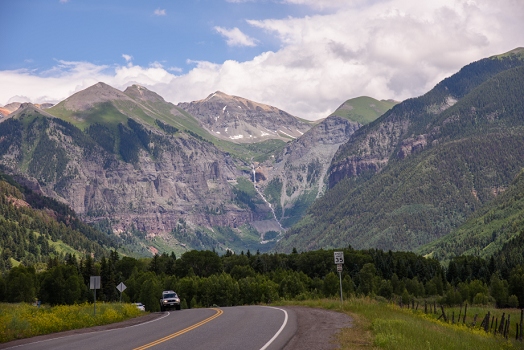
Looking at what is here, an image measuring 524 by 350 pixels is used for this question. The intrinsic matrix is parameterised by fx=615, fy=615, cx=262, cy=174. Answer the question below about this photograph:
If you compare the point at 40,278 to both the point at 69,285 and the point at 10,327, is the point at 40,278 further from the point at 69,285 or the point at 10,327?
the point at 10,327

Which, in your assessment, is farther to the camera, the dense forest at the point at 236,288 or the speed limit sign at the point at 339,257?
the dense forest at the point at 236,288

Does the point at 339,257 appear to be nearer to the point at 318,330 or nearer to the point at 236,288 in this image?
the point at 318,330

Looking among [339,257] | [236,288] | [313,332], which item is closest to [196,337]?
[313,332]

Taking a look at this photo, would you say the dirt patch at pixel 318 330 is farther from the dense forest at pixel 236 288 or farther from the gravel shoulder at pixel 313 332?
the dense forest at pixel 236 288

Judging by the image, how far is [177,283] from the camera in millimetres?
160250

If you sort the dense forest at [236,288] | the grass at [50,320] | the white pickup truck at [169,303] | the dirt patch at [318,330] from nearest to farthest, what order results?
the dirt patch at [318,330] < the grass at [50,320] < the white pickup truck at [169,303] < the dense forest at [236,288]

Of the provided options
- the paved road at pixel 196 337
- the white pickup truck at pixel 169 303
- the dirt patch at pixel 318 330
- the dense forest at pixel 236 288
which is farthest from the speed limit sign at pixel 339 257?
the dense forest at pixel 236 288

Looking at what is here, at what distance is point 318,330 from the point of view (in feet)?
114

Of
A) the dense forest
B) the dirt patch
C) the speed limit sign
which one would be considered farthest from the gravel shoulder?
the dense forest

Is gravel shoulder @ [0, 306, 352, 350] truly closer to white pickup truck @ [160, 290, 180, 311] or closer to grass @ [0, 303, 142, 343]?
grass @ [0, 303, 142, 343]

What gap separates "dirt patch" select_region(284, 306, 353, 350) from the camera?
28766 millimetres

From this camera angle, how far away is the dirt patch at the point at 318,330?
1133 inches

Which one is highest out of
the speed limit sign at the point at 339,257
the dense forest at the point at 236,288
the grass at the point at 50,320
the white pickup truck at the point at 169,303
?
the speed limit sign at the point at 339,257

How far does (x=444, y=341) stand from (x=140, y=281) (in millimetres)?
145751
